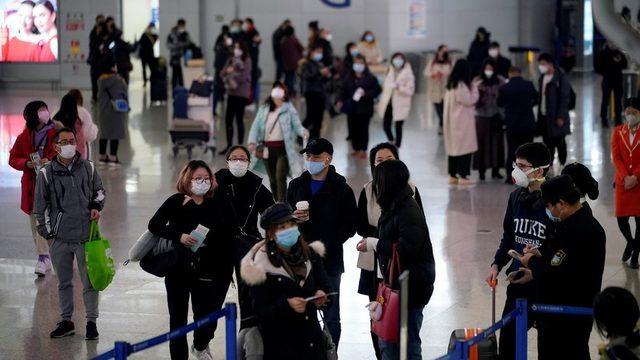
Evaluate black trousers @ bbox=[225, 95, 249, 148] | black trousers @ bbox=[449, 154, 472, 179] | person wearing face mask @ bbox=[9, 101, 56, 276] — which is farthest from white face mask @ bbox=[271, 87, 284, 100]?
black trousers @ bbox=[225, 95, 249, 148]

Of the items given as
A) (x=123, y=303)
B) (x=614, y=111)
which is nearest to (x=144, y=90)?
(x=614, y=111)

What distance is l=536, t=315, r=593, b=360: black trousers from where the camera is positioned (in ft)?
24.7

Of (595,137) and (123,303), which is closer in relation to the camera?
(123,303)

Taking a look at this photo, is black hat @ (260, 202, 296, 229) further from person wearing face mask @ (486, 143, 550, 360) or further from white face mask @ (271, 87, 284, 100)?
white face mask @ (271, 87, 284, 100)

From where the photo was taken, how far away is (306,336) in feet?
24.1

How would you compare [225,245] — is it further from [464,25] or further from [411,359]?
[464,25]

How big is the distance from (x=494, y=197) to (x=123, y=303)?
23.8ft

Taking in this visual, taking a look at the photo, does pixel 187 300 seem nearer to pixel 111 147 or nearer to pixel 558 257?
pixel 558 257

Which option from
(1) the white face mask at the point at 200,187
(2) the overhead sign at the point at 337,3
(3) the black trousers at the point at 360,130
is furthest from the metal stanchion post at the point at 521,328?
Result: (2) the overhead sign at the point at 337,3

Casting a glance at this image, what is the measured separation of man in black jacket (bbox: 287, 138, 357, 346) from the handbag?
122 centimetres

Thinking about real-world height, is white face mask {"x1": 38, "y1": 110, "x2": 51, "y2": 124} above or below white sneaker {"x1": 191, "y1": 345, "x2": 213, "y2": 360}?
above

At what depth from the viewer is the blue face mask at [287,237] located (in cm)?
732

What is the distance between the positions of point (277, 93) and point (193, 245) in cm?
623

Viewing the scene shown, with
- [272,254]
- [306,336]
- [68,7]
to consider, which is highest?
[68,7]
